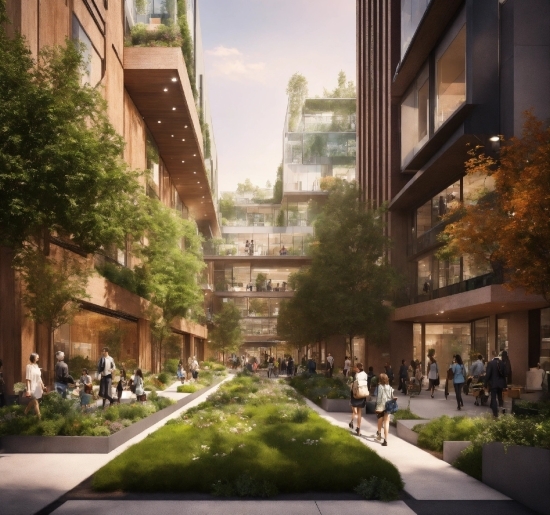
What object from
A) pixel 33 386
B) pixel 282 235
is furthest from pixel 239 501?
pixel 282 235

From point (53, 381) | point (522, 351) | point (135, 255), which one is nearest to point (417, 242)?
point (522, 351)

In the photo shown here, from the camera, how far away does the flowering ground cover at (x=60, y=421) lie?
13578 mm

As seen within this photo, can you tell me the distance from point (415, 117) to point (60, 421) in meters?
29.5

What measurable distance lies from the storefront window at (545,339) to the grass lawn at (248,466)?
17461 mm

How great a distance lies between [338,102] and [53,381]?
3157 inches

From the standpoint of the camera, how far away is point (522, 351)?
29.9m

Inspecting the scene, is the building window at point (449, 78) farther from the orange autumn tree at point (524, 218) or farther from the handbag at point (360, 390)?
the handbag at point (360, 390)

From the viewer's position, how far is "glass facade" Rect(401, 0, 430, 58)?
3281cm

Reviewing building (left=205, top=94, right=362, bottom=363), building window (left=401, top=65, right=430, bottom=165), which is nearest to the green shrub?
building window (left=401, top=65, right=430, bottom=165)

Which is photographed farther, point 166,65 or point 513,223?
point 166,65

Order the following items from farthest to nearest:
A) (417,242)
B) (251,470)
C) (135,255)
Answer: (417,242) < (135,255) < (251,470)

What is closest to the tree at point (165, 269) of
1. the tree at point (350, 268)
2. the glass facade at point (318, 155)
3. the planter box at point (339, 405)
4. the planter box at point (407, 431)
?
the tree at point (350, 268)

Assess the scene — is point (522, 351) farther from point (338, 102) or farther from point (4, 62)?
point (338, 102)

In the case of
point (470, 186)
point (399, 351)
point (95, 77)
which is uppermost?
point (95, 77)
